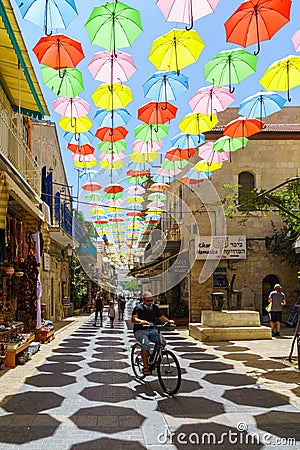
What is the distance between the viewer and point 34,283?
14.7 metres

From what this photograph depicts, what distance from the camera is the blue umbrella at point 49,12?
320 inches

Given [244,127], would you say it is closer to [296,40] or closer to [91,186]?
[296,40]

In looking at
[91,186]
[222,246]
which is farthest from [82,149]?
[222,246]

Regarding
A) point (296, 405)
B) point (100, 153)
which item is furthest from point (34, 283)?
point (296, 405)

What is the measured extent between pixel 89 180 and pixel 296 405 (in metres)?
15.1

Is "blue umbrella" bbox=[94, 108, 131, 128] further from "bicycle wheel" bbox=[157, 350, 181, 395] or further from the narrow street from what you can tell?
"bicycle wheel" bbox=[157, 350, 181, 395]

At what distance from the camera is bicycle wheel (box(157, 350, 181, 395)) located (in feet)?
26.5

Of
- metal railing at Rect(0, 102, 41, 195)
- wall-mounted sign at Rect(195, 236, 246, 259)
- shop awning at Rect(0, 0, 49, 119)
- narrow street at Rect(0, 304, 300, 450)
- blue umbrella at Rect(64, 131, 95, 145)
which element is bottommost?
narrow street at Rect(0, 304, 300, 450)

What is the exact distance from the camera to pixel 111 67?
10.7 metres

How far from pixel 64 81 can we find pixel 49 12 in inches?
98.8

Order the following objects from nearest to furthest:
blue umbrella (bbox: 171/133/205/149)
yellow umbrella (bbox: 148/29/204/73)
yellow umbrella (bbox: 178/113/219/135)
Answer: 1. yellow umbrella (bbox: 148/29/204/73)
2. yellow umbrella (bbox: 178/113/219/135)
3. blue umbrella (bbox: 171/133/205/149)

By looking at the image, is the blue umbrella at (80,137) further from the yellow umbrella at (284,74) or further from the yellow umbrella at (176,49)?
the yellow umbrella at (284,74)

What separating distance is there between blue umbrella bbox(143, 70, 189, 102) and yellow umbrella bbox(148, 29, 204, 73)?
1483 millimetres

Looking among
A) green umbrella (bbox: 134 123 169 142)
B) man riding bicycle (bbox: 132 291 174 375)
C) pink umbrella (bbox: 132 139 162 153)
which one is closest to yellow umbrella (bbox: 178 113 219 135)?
green umbrella (bbox: 134 123 169 142)
